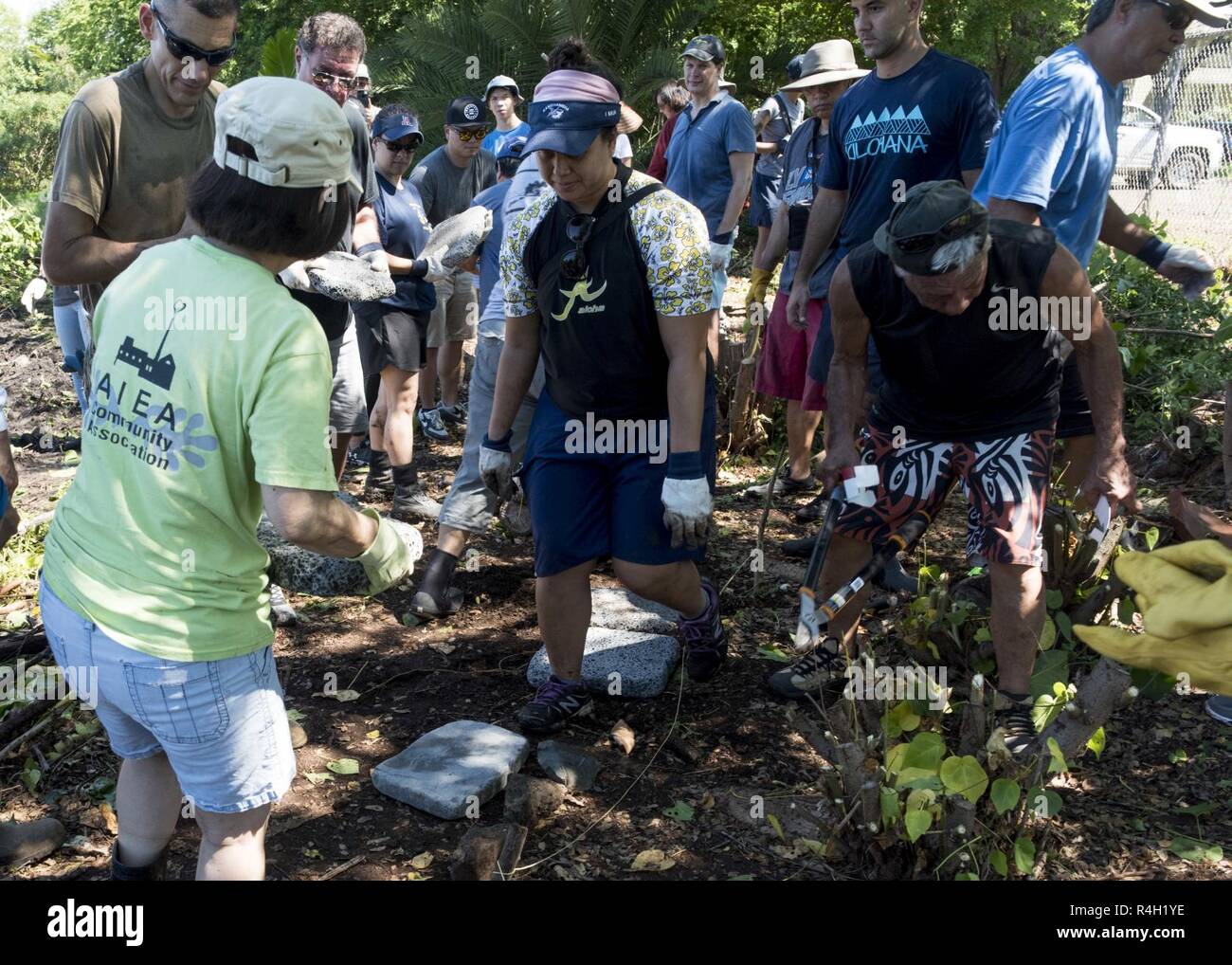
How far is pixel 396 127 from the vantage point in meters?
5.71

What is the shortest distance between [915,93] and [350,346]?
2340 mm

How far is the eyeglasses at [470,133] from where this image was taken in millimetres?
6414

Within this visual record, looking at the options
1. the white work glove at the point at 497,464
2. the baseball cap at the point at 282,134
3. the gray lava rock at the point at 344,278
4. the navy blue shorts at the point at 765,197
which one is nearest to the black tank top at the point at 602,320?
the white work glove at the point at 497,464

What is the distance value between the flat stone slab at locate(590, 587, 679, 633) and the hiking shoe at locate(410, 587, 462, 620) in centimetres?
55

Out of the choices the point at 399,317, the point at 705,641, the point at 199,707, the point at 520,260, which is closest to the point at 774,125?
the point at 399,317

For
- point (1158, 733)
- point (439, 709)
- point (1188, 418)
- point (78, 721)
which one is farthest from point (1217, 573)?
point (1188, 418)

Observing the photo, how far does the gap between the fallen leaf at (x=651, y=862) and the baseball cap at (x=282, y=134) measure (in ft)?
6.18

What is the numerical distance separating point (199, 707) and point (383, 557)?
0.43 metres

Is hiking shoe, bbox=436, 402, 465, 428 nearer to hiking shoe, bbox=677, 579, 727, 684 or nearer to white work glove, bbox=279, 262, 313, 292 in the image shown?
white work glove, bbox=279, 262, 313, 292

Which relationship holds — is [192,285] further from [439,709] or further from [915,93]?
[915,93]

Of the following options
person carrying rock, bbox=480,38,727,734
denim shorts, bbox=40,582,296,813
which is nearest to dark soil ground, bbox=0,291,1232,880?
person carrying rock, bbox=480,38,727,734

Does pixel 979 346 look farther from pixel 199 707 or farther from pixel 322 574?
pixel 199 707

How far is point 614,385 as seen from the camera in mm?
3422

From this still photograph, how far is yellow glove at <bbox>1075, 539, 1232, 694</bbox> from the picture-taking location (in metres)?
2.09
